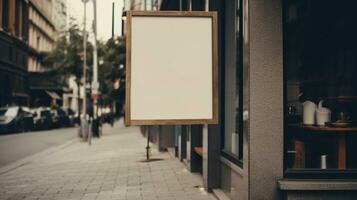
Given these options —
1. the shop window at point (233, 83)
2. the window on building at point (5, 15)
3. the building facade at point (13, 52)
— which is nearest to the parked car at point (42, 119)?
the building facade at point (13, 52)

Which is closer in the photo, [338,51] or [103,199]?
[338,51]

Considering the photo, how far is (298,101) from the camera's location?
19.3 ft

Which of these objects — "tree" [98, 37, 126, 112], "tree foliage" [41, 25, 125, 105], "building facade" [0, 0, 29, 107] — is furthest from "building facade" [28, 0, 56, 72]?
"tree" [98, 37, 126, 112]

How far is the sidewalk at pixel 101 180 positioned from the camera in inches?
324

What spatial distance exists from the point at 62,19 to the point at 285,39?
264 ft

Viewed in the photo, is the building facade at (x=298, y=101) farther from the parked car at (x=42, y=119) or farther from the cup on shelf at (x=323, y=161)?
the parked car at (x=42, y=119)

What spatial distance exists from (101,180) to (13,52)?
40036 millimetres

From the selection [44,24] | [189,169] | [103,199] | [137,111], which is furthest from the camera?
[44,24]

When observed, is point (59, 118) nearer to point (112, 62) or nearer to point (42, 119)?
point (42, 119)

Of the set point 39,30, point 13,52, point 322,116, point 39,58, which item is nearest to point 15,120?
point 13,52

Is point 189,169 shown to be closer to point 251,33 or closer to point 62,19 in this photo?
point 251,33

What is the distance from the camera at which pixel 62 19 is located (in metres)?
81.8

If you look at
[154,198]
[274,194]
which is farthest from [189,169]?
[274,194]

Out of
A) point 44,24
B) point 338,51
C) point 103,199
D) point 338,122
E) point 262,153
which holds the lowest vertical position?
point 103,199
